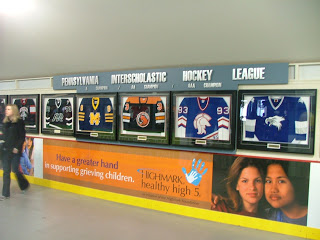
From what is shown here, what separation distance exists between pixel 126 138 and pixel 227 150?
1938 mm

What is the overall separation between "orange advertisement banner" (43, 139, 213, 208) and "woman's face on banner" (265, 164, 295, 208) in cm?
93

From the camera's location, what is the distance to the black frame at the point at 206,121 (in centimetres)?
418

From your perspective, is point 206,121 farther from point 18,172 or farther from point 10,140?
point 18,172

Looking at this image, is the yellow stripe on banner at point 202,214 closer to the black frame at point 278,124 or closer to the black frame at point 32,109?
the black frame at point 278,124

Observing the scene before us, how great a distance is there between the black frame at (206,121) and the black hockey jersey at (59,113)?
253cm

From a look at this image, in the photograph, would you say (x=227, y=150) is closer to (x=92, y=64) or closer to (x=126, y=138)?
(x=126, y=138)

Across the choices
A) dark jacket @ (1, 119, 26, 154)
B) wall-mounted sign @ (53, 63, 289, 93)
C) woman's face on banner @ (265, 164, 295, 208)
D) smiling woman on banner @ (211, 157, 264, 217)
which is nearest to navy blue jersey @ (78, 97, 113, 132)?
wall-mounted sign @ (53, 63, 289, 93)

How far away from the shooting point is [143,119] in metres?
4.83

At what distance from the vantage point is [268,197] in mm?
3967

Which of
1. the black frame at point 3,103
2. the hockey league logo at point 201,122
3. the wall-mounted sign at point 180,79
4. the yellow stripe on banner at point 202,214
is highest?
the wall-mounted sign at point 180,79

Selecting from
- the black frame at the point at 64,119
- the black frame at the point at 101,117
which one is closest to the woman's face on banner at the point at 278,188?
the black frame at the point at 101,117

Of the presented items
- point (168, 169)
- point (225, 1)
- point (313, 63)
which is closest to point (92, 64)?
point (168, 169)

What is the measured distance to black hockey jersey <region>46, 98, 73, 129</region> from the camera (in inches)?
224

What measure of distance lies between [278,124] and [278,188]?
0.99 metres
